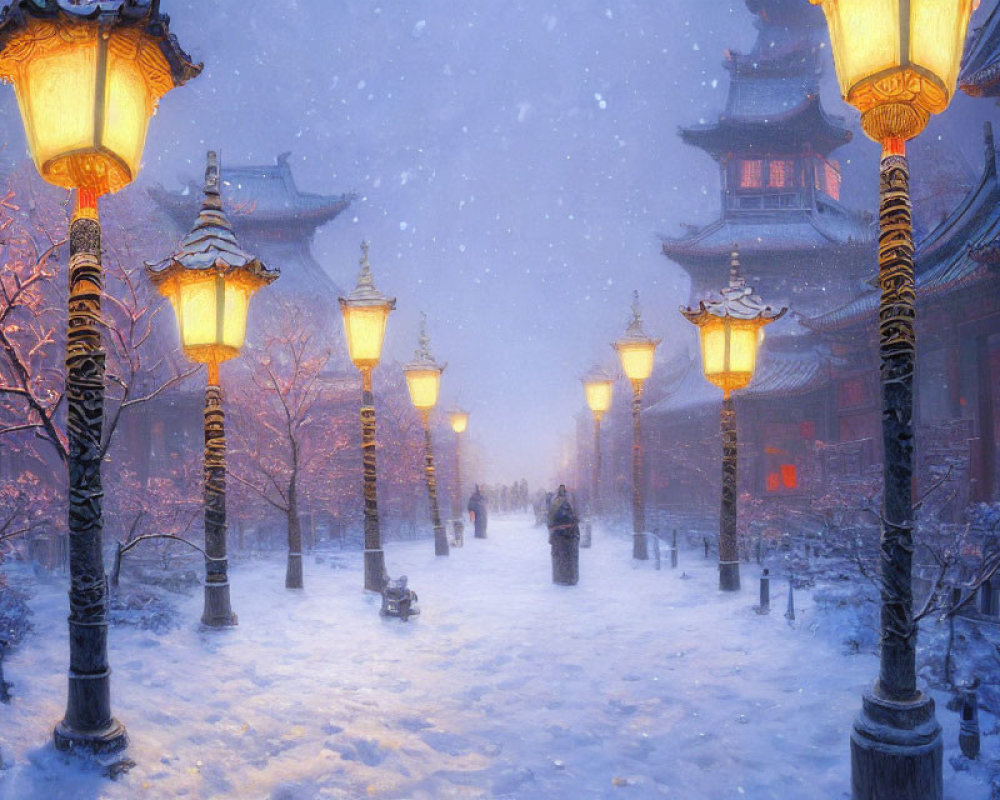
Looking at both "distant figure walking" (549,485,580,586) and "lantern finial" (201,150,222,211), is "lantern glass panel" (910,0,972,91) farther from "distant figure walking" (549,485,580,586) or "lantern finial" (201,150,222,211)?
"distant figure walking" (549,485,580,586)

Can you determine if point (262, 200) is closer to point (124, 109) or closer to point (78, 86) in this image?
point (124, 109)

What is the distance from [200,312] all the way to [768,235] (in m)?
25.2

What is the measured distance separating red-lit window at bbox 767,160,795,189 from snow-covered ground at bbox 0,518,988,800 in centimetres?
2423

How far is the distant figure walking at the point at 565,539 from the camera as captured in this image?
12078 millimetres

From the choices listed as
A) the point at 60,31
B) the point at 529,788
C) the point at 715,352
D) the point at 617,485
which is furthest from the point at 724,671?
the point at 617,485

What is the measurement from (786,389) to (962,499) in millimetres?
8994

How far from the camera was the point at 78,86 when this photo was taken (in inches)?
158

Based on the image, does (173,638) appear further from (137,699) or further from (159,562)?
(159,562)

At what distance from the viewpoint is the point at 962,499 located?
43.7ft

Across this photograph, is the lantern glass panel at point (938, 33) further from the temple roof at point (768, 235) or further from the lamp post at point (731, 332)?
the temple roof at point (768, 235)

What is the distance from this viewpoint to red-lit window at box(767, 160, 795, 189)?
30094 millimetres

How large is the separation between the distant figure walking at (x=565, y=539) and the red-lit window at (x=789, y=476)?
13.7m

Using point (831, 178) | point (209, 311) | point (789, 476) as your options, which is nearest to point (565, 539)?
point (209, 311)

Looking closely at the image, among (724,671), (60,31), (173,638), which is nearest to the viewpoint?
(60,31)
